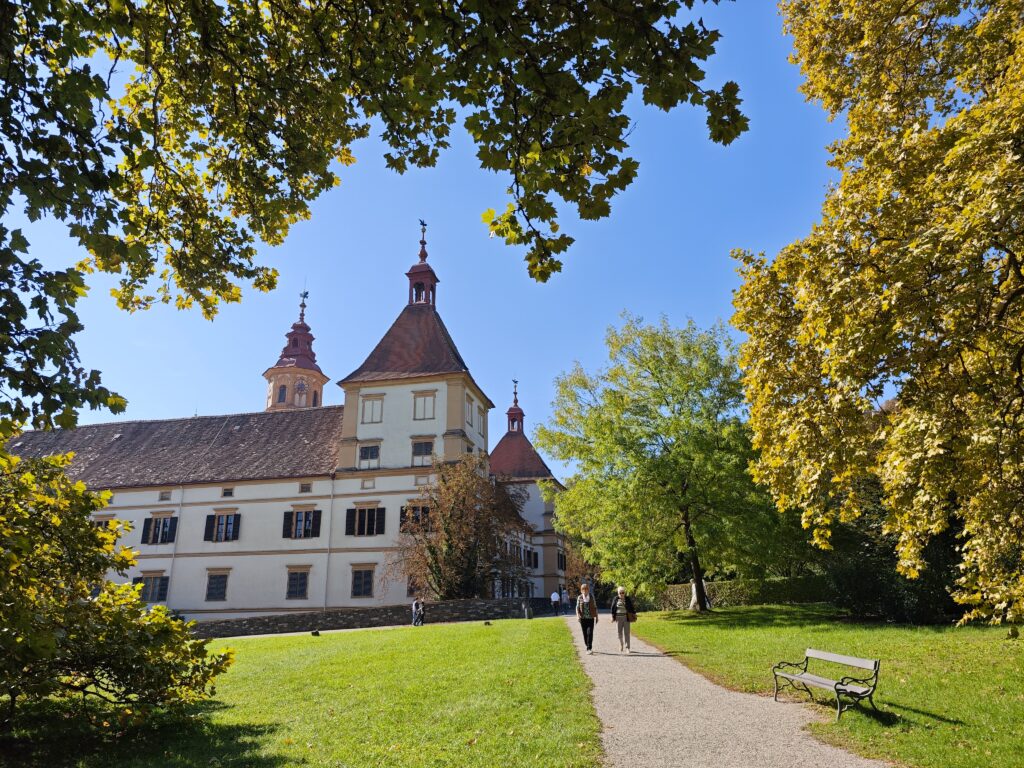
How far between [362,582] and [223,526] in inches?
392

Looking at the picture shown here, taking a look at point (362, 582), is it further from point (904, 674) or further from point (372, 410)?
point (904, 674)

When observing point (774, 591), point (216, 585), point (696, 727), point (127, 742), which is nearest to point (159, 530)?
point (216, 585)

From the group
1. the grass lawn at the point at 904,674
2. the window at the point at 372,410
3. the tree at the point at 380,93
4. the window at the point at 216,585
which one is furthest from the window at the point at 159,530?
the tree at the point at 380,93

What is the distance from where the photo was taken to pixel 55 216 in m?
5.25

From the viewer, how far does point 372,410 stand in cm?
4206

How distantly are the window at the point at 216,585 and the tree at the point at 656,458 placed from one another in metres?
23.4

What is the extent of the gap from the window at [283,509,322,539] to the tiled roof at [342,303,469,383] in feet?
27.4

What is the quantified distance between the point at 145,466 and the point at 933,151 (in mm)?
48159

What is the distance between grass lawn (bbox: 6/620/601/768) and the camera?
734 cm

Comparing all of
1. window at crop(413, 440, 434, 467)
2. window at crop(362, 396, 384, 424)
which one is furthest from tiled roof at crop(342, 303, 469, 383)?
window at crop(413, 440, 434, 467)

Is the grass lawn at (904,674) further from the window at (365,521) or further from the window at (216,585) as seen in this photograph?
the window at (216,585)

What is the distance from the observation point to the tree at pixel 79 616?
7.38 m

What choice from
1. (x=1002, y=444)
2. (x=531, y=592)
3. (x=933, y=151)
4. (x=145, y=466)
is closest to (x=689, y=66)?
(x=933, y=151)

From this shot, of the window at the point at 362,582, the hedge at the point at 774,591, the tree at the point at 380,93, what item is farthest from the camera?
the window at the point at 362,582
